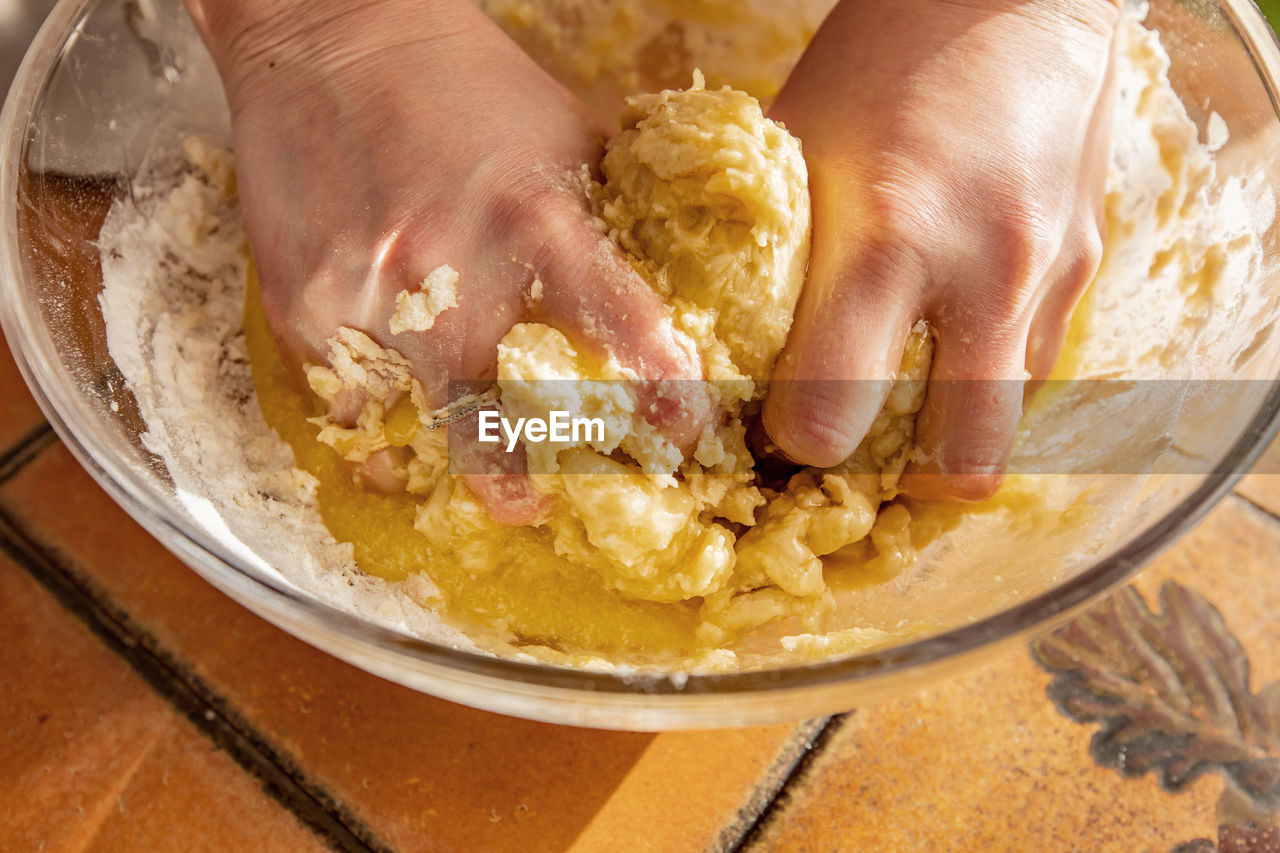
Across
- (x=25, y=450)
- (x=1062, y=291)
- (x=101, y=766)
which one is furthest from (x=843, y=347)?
(x=25, y=450)

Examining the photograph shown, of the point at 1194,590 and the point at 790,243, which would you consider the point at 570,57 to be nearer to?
the point at 790,243

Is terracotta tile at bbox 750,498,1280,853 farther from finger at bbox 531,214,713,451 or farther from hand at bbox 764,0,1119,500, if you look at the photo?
finger at bbox 531,214,713,451

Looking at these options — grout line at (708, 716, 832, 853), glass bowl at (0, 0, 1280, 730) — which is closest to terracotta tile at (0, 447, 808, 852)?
grout line at (708, 716, 832, 853)

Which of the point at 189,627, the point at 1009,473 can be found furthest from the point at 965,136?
the point at 189,627

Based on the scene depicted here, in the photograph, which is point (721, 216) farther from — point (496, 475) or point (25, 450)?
→ point (25, 450)

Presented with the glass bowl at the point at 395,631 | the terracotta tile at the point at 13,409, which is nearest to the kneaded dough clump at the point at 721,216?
the glass bowl at the point at 395,631

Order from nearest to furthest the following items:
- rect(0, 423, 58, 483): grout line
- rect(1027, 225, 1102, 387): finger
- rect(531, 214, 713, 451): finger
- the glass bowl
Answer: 1. the glass bowl
2. rect(531, 214, 713, 451): finger
3. rect(1027, 225, 1102, 387): finger
4. rect(0, 423, 58, 483): grout line
